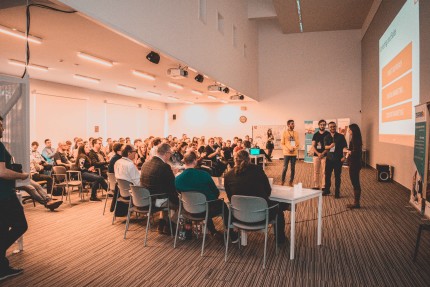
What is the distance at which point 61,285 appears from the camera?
331 cm

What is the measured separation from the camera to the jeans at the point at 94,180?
742 cm

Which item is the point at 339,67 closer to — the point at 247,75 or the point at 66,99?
the point at 247,75

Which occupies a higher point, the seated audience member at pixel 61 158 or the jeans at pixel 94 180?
the seated audience member at pixel 61 158

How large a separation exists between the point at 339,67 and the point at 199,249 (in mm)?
14816

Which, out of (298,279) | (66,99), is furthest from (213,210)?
(66,99)

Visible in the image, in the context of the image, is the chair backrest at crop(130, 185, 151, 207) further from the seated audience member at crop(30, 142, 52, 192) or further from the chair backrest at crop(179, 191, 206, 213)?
the seated audience member at crop(30, 142, 52, 192)

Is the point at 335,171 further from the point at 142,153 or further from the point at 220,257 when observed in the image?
the point at 142,153

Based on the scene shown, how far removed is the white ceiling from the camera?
16.4ft

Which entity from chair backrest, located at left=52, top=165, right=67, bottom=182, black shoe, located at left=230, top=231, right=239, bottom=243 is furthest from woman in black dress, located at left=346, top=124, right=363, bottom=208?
chair backrest, located at left=52, top=165, right=67, bottom=182

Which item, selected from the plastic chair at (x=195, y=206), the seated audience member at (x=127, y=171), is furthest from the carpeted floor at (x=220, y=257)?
the seated audience member at (x=127, y=171)

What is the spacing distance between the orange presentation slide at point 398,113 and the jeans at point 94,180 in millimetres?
6732

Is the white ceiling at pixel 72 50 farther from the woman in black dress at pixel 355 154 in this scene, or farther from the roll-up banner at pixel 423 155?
the roll-up banner at pixel 423 155

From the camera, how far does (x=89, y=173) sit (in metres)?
7.66

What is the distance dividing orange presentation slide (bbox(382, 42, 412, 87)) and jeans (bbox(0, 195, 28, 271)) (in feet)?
23.5
